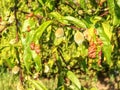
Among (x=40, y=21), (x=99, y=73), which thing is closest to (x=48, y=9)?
(x=40, y=21)

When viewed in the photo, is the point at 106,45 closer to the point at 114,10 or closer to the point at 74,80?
the point at 114,10

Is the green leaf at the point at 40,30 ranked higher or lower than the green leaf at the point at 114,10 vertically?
lower

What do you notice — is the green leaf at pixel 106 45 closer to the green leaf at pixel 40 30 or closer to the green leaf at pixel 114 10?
the green leaf at pixel 114 10

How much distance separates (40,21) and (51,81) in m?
4.05

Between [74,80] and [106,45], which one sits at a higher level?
[106,45]

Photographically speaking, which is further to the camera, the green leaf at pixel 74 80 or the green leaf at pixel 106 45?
the green leaf at pixel 74 80

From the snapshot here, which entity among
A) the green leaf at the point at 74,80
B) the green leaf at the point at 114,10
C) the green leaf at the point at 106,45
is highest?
the green leaf at the point at 114,10

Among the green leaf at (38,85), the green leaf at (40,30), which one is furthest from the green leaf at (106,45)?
the green leaf at (38,85)

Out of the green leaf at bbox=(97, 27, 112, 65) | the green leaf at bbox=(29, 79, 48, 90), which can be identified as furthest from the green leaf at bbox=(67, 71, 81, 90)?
the green leaf at bbox=(97, 27, 112, 65)

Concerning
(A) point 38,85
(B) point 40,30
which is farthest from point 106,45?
(A) point 38,85

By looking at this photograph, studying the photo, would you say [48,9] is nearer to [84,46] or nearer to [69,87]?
[84,46]

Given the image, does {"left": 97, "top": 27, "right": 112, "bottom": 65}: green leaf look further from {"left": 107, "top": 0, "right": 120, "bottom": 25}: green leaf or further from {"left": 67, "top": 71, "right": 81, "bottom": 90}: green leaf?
{"left": 67, "top": 71, "right": 81, "bottom": 90}: green leaf

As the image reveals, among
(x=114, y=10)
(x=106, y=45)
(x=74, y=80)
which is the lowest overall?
(x=74, y=80)

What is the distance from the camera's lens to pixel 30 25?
162 centimetres
